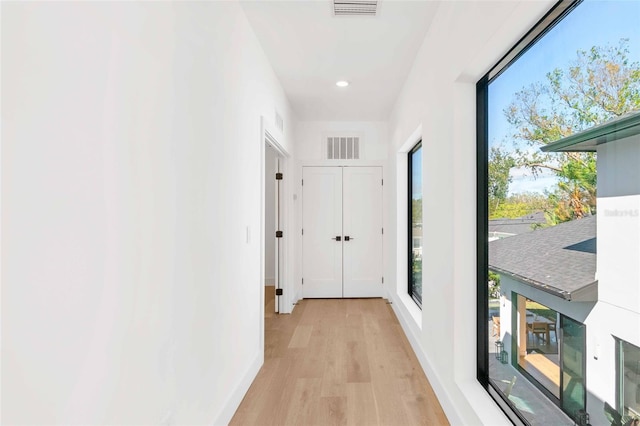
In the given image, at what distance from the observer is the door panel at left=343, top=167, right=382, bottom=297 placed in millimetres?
5125

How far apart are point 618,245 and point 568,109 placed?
54cm

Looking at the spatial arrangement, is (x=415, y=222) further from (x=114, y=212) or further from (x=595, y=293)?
(x=114, y=212)

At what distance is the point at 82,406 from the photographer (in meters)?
0.94

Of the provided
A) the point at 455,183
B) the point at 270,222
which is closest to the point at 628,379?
the point at 455,183

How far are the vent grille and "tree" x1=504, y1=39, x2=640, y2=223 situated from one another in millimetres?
3604

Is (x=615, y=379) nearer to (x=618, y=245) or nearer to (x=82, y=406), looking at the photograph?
(x=618, y=245)

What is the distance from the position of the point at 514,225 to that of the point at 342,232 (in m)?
3.56

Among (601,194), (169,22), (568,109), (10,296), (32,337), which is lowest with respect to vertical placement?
(32,337)

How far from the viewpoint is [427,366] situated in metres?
2.63

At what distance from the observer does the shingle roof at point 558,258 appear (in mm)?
1143

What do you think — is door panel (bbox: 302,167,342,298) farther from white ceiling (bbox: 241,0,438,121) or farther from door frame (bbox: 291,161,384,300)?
white ceiling (bbox: 241,0,438,121)

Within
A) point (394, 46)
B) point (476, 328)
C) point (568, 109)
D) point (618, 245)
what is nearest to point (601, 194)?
point (618, 245)

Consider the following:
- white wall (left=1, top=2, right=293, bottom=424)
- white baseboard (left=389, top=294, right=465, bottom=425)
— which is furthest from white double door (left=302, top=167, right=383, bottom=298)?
white wall (left=1, top=2, right=293, bottom=424)

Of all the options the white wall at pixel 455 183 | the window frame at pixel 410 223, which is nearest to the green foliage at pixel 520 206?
the white wall at pixel 455 183
